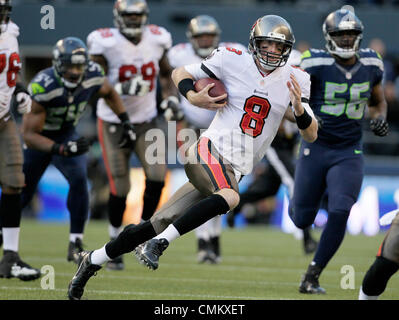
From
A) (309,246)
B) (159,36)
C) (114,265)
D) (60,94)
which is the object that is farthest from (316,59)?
(309,246)

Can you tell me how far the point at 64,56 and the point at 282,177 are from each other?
2848 mm

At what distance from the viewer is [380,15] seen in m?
15.4

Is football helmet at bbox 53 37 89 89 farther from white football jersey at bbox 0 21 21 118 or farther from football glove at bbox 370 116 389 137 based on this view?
football glove at bbox 370 116 389 137

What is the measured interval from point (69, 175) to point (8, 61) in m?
1.45

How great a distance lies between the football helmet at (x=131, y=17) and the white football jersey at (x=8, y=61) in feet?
4.72

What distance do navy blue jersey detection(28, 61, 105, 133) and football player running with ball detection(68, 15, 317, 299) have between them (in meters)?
1.81

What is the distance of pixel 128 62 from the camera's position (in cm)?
686

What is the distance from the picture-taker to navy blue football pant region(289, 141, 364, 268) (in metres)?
5.43

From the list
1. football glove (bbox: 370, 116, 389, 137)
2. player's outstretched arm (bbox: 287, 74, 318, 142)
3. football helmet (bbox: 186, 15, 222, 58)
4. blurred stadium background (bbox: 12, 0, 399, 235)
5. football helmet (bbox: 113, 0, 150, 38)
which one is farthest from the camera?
blurred stadium background (bbox: 12, 0, 399, 235)

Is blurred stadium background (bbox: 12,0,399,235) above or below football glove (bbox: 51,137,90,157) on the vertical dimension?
above

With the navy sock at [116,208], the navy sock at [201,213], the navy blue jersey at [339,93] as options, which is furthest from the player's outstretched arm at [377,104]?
the navy sock at [116,208]

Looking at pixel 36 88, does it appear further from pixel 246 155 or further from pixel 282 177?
pixel 282 177

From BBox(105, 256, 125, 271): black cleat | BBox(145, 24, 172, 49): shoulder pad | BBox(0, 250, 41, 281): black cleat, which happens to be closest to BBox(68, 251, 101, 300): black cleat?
BBox(0, 250, 41, 281): black cleat
